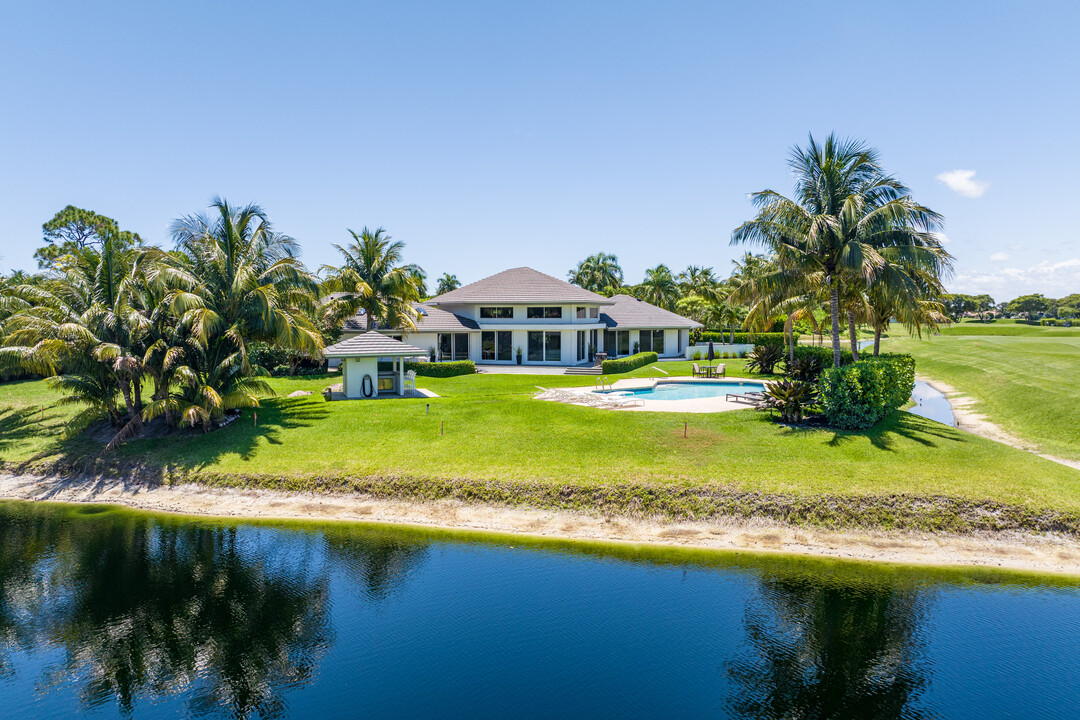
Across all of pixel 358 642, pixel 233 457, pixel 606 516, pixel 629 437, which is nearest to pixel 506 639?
pixel 358 642

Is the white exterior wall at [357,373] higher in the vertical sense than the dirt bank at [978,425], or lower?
higher

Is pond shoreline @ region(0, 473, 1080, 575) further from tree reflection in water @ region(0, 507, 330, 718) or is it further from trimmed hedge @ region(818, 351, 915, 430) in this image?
trimmed hedge @ region(818, 351, 915, 430)

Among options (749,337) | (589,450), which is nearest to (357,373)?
(589,450)

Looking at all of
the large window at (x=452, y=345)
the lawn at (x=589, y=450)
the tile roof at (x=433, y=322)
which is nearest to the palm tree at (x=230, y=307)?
the lawn at (x=589, y=450)

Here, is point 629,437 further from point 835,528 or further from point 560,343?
point 560,343

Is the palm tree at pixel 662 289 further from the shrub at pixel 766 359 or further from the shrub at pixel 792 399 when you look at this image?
the shrub at pixel 792 399

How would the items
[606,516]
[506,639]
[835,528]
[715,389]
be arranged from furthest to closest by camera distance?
[715,389]
[606,516]
[835,528]
[506,639]
